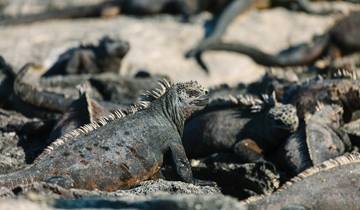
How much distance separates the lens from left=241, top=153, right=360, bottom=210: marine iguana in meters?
4.73

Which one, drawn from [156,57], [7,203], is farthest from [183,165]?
[156,57]

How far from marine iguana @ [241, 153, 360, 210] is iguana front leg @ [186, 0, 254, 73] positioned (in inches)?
249

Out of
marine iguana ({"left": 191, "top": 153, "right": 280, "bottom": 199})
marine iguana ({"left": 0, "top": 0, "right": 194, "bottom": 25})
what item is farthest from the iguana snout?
marine iguana ({"left": 0, "top": 0, "right": 194, "bottom": 25})

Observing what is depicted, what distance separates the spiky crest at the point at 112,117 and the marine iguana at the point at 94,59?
4.26 m

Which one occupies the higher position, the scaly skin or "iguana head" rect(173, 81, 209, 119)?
"iguana head" rect(173, 81, 209, 119)

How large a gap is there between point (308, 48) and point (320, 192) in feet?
24.0

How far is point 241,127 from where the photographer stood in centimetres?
708

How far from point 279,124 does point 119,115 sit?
1.54 m

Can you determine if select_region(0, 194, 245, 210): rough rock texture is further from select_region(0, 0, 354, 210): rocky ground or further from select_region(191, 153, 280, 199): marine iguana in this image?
select_region(0, 0, 354, 210): rocky ground

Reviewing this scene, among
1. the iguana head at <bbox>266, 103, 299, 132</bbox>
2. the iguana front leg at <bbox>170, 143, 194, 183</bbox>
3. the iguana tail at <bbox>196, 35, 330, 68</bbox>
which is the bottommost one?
the iguana tail at <bbox>196, 35, 330, 68</bbox>

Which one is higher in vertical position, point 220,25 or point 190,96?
point 190,96

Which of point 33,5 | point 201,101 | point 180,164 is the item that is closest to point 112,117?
point 180,164

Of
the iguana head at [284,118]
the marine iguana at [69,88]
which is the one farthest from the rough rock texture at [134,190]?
the marine iguana at [69,88]

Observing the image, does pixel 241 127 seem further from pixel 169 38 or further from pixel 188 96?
pixel 169 38
